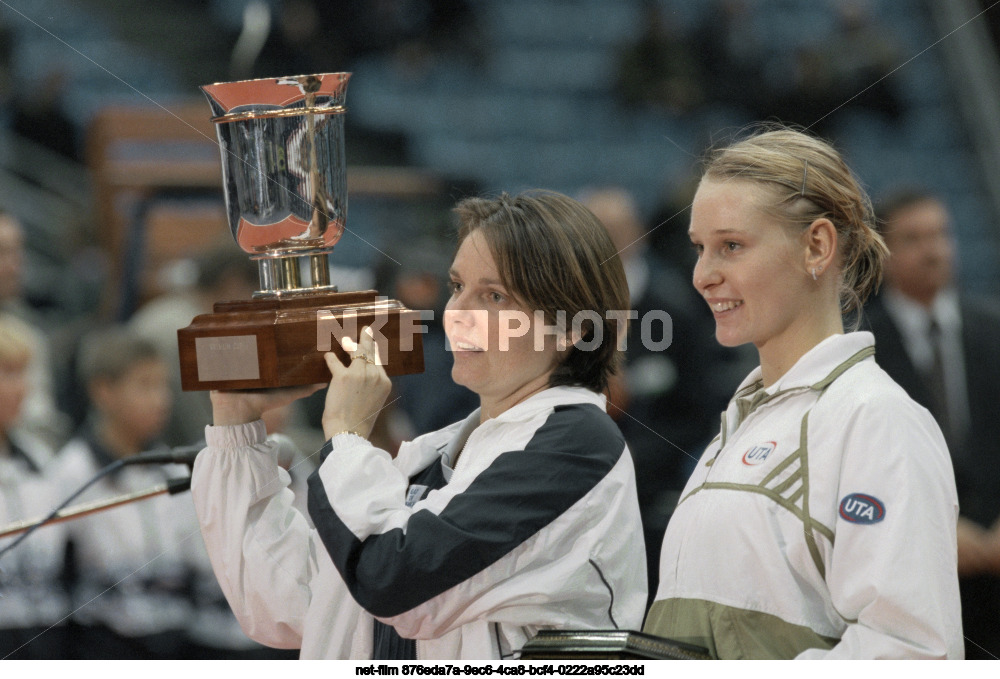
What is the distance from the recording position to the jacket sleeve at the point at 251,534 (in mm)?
1145

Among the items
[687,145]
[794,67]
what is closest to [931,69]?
[794,67]

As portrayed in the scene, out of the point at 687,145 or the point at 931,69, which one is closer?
the point at 687,145

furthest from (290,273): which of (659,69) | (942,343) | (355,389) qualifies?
(659,69)

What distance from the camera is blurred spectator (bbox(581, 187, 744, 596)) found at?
5.11 ft

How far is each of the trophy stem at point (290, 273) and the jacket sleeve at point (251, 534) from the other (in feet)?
0.50

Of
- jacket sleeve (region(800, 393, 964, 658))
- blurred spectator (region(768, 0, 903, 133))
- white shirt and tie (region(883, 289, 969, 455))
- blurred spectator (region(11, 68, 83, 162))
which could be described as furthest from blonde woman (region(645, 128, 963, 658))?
blurred spectator (region(11, 68, 83, 162))

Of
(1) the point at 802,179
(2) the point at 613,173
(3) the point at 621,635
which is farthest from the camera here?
(2) the point at 613,173

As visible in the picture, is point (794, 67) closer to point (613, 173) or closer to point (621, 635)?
point (613, 173)

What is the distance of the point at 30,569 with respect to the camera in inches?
77.4

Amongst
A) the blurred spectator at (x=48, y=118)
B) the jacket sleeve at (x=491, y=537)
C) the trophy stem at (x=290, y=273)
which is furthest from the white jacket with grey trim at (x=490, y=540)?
the blurred spectator at (x=48, y=118)

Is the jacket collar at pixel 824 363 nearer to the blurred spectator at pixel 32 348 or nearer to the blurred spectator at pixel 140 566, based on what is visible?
the blurred spectator at pixel 140 566

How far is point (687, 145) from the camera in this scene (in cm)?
204

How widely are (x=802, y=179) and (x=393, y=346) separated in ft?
1.48

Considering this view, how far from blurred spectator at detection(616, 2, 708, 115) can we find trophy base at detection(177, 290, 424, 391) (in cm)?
119
